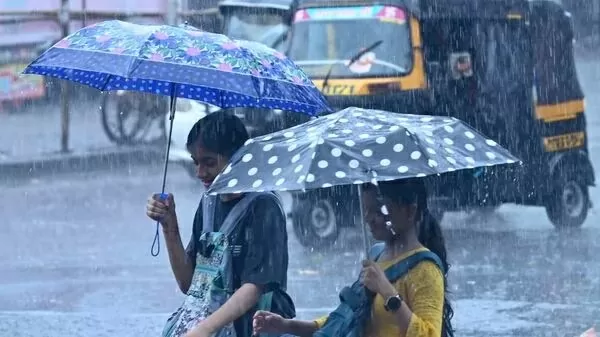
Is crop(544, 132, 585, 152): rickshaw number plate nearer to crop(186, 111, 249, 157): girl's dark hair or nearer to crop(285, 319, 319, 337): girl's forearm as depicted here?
crop(186, 111, 249, 157): girl's dark hair

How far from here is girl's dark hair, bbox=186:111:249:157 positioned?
14.1 feet

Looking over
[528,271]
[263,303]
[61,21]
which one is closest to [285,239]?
[263,303]

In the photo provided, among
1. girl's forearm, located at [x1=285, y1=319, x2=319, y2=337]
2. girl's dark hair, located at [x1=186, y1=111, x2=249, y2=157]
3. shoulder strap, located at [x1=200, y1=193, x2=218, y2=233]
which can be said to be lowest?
girl's forearm, located at [x1=285, y1=319, x2=319, y2=337]

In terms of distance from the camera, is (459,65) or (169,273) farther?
(459,65)

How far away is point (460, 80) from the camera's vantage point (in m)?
11.7

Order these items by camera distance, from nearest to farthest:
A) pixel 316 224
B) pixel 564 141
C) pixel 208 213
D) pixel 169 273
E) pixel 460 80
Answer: pixel 208 213 → pixel 169 273 → pixel 316 224 → pixel 460 80 → pixel 564 141

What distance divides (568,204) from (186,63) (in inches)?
341

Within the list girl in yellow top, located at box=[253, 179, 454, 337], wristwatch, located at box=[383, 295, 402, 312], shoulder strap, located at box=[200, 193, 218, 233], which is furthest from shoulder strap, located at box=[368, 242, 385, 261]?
shoulder strap, located at box=[200, 193, 218, 233]

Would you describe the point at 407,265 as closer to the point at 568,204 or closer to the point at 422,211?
the point at 422,211

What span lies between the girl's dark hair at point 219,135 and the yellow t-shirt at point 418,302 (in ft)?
2.45

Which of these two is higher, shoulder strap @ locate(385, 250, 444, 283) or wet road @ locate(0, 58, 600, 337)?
shoulder strap @ locate(385, 250, 444, 283)

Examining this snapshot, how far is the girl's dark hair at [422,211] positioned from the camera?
3867mm

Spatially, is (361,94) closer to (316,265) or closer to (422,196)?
(316,265)

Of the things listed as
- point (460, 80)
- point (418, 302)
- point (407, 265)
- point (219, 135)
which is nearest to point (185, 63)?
point (219, 135)
